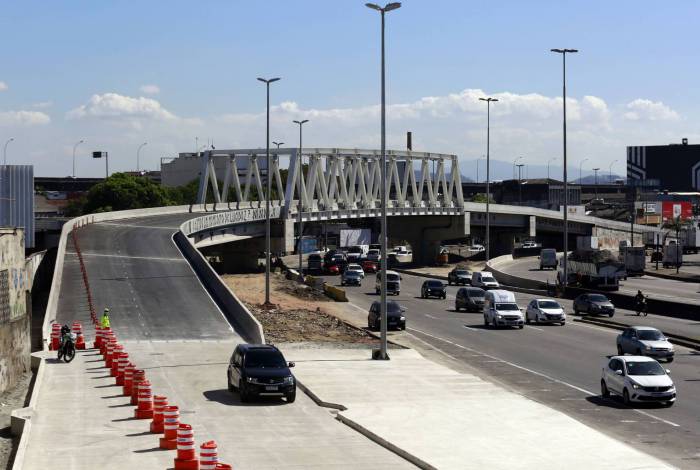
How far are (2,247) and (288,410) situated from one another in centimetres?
1392

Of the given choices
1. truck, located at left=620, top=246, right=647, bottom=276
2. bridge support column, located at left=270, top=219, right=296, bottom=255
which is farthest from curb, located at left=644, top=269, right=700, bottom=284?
bridge support column, located at left=270, top=219, right=296, bottom=255

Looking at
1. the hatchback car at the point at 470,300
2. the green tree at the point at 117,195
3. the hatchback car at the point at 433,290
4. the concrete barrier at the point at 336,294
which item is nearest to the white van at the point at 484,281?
the hatchback car at the point at 433,290

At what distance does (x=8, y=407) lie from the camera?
1318 inches

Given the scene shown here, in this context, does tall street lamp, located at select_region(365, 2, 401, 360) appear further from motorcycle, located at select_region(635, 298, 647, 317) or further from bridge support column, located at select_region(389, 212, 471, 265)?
bridge support column, located at select_region(389, 212, 471, 265)

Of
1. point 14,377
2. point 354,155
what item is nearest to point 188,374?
point 14,377

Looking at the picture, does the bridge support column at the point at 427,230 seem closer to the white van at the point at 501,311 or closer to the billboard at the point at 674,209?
the billboard at the point at 674,209

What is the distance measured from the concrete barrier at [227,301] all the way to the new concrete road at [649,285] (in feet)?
101

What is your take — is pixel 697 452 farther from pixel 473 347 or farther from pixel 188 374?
pixel 473 347

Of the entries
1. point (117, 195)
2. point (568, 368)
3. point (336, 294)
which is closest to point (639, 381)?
point (568, 368)

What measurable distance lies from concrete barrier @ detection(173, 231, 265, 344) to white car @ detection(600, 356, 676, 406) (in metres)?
14.8

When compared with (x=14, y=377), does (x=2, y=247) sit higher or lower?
higher

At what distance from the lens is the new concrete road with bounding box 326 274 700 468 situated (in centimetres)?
2689

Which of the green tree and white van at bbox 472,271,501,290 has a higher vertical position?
the green tree

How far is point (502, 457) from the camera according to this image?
23375mm
